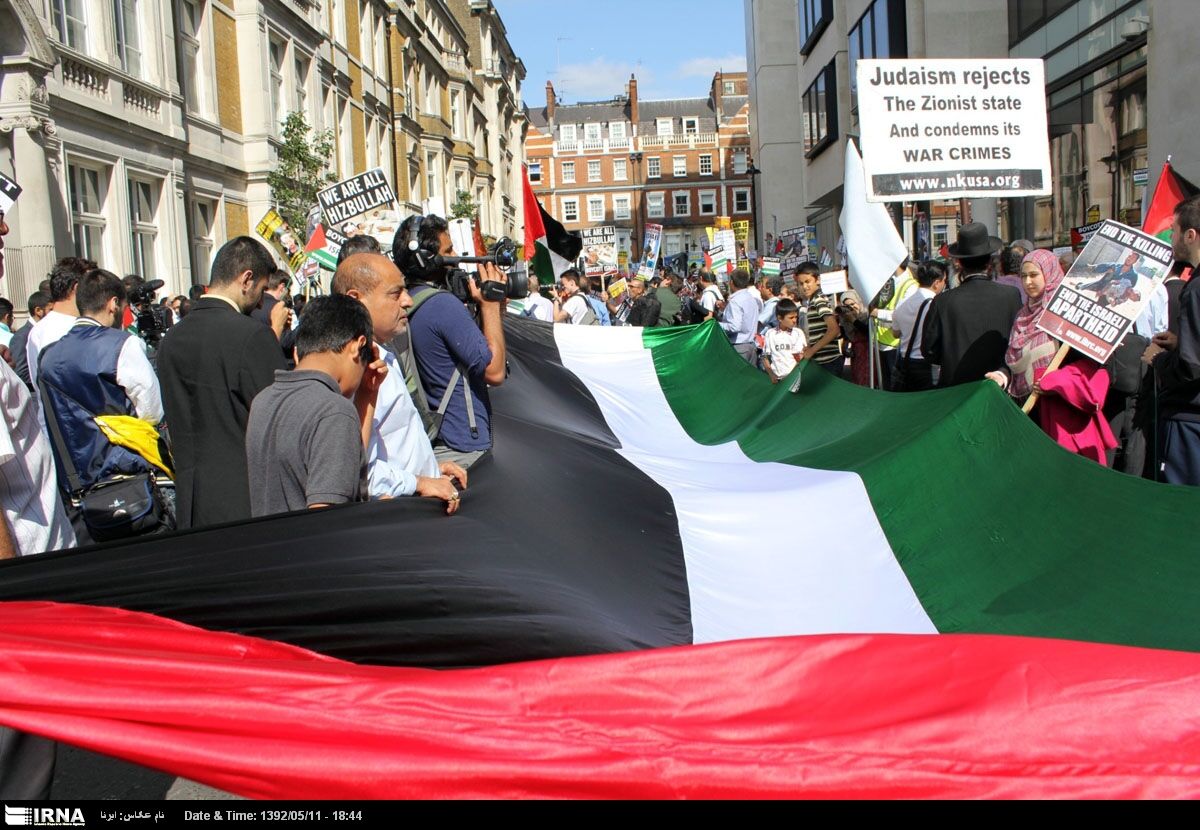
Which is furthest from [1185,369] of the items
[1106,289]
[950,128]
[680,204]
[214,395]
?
[680,204]

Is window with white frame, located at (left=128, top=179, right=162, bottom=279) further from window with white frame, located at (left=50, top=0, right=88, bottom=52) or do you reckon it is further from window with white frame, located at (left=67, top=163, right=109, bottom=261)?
window with white frame, located at (left=50, top=0, right=88, bottom=52)

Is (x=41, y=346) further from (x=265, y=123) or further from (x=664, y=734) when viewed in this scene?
(x=265, y=123)

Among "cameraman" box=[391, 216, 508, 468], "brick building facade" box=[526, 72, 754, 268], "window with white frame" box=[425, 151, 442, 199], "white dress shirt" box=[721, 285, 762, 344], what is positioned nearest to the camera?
"cameraman" box=[391, 216, 508, 468]

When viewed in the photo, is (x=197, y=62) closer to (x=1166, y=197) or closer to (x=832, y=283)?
(x=832, y=283)

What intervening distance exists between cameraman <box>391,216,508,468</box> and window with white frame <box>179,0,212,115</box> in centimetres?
2077

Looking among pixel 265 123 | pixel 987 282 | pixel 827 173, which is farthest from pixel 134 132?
pixel 827 173

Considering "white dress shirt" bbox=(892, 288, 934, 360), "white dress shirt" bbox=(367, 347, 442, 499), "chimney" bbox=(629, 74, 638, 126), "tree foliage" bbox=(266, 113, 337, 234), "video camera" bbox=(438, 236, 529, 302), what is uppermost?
"chimney" bbox=(629, 74, 638, 126)

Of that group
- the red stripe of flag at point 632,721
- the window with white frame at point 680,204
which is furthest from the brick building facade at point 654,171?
the red stripe of flag at point 632,721

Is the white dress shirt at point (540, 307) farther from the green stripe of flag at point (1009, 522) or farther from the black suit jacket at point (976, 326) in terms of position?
the green stripe of flag at point (1009, 522)

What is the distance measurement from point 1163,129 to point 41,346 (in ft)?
47.6

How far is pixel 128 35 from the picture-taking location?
68.4 ft

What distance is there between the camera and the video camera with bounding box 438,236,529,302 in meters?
5.34

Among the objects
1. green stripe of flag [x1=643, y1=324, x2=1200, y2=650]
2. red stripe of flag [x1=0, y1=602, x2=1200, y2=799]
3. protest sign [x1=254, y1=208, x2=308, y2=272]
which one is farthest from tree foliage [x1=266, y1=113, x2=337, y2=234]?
red stripe of flag [x1=0, y1=602, x2=1200, y2=799]

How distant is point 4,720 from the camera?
2385 mm
